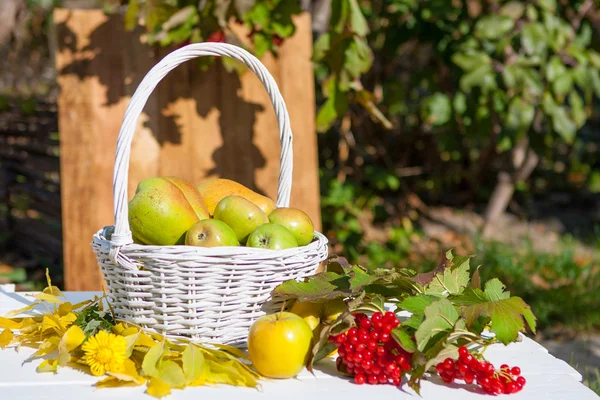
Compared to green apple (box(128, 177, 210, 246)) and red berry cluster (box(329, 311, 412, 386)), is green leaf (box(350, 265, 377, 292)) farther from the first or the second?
green apple (box(128, 177, 210, 246))

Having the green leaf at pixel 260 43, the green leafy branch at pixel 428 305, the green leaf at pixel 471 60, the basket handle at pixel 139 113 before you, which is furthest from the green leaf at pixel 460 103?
the green leafy branch at pixel 428 305

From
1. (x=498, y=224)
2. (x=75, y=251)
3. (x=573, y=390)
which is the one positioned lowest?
(x=498, y=224)

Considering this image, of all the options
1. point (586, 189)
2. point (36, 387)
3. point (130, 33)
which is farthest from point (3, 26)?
point (36, 387)

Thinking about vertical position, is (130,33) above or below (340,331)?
above

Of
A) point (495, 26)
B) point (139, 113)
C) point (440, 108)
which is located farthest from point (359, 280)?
point (440, 108)

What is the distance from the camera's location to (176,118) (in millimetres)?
2869

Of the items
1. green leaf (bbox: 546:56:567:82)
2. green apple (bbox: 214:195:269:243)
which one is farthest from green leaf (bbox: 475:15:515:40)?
green apple (bbox: 214:195:269:243)

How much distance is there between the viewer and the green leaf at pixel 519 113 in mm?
3379

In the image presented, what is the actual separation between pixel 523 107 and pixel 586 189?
94.6 inches

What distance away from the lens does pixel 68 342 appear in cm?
130

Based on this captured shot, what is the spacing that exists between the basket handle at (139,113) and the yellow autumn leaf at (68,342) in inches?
7.2

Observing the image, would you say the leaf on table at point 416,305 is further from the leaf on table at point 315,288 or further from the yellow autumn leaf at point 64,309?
the yellow autumn leaf at point 64,309

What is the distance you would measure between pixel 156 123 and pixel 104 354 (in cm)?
173

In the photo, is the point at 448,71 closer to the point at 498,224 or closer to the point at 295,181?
the point at 498,224
